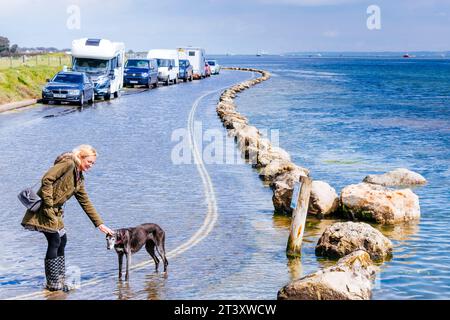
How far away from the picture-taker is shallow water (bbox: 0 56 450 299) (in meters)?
11.9

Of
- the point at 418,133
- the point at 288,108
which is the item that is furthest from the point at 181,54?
the point at 418,133

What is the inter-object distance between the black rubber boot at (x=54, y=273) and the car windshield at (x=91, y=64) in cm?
3718

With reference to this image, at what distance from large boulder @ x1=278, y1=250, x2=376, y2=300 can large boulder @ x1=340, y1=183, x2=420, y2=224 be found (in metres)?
5.98

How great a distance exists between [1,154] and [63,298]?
14641 millimetres

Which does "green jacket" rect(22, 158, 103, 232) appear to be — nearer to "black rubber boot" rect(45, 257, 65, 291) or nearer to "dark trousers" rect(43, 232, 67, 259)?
"dark trousers" rect(43, 232, 67, 259)

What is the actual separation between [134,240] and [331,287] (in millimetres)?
2616

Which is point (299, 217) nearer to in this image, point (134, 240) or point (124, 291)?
point (134, 240)

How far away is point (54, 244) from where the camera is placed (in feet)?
33.9

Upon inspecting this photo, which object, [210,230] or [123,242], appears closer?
[123,242]

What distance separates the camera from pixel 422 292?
39.0 feet

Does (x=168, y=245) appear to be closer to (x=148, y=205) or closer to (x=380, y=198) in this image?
(x=148, y=205)

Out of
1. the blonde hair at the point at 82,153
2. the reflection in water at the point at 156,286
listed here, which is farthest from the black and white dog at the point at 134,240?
the blonde hair at the point at 82,153

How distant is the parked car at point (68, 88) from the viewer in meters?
42.0
